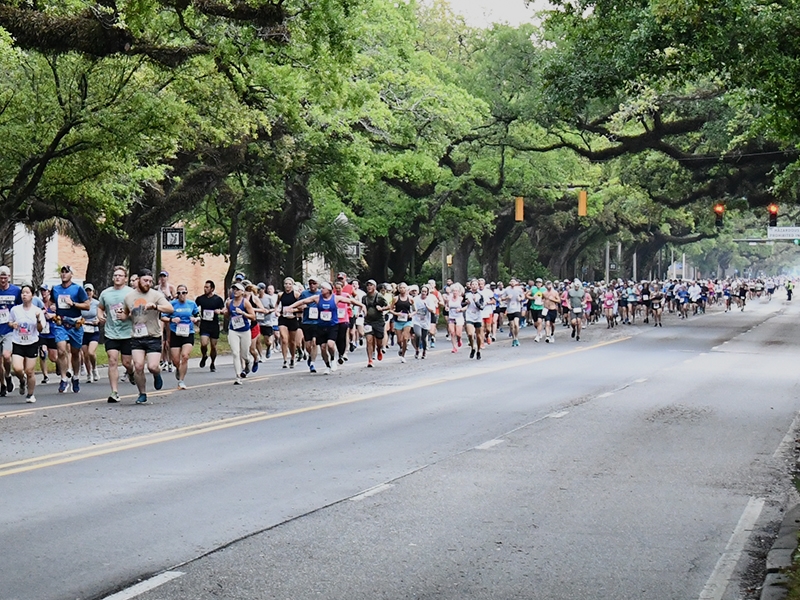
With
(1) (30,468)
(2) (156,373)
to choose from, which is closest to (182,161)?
(2) (156,373)

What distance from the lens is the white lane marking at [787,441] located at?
1273cm

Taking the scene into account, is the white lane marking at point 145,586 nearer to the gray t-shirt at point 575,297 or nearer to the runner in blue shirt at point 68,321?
the runner in blue shirt at point 68,321

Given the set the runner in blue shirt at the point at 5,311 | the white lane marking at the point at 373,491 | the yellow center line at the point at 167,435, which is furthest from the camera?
the runner in blue shirt at the point at 5,311

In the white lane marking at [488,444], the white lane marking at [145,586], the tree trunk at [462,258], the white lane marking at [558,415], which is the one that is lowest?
the white lane marking at [558,415]

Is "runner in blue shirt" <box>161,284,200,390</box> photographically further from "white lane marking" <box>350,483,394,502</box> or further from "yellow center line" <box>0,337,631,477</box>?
"white lane marking" <box>350,483,394,502</box>

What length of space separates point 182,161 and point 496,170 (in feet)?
61.5

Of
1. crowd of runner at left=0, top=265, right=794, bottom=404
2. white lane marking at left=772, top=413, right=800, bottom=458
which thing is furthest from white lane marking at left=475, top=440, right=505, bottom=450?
crowd of runner at left=0, top=265, right=794, bottom=404

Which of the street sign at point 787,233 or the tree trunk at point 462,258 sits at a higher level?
the street sign at point 787,233

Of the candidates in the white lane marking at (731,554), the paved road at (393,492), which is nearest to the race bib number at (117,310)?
the paved road at (393,492)

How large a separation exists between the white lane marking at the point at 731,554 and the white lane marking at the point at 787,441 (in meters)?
2.94

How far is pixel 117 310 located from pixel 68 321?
3475mm

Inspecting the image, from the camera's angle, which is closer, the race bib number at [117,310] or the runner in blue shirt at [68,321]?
the race bib number at [117,310]

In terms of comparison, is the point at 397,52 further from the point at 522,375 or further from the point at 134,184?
the point at 522,375

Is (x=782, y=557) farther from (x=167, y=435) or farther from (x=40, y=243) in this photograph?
(x=40, y=243)
